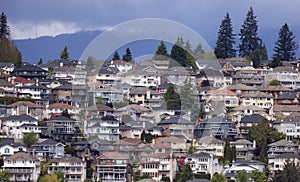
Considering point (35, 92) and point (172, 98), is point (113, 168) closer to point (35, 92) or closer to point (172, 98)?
point (172, 98)

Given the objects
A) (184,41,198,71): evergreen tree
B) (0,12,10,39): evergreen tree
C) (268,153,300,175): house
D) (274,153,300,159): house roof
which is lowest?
(268,153,300,175): house

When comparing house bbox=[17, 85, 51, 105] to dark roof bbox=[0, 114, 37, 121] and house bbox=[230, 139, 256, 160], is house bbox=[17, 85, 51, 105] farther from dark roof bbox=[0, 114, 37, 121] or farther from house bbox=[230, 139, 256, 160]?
house bbox=[230, 139, 256, 160]

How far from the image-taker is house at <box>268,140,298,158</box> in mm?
36812

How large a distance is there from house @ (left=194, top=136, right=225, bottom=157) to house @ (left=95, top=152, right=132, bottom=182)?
299 centimetres

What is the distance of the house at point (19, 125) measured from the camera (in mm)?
37844

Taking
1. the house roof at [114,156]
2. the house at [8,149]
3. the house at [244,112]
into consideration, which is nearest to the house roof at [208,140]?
the house at [244,112]

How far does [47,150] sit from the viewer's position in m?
35.9

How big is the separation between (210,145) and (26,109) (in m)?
7.43

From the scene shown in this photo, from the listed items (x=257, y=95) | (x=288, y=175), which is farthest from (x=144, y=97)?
(x=288, y=175)

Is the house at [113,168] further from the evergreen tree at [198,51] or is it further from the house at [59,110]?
the evergreen tree at [198,51]

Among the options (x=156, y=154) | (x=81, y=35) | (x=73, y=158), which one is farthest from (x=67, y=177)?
(x=81, y=35)

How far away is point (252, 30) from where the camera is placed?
56.9 m

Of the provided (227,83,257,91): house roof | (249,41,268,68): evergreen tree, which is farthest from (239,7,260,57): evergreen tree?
(227,83,257,91): house roof

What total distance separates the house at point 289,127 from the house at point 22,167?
31.2 feet
